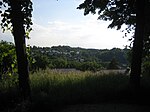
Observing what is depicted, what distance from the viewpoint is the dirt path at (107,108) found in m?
12.6

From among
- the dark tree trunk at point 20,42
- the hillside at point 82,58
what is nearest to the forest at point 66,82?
the dark tree trunk at point 20,42

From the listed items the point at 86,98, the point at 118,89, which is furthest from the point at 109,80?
the point at 86,98

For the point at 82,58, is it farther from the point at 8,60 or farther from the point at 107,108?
the point at 107,108

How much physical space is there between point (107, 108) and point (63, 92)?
2.82 m

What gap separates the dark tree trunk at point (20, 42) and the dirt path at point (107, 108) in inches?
70.9

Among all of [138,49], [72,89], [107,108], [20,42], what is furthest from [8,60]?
[107,108]

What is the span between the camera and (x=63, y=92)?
15.1 m

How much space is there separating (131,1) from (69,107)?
7221 millimetres

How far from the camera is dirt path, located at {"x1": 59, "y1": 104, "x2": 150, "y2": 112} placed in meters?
12.6

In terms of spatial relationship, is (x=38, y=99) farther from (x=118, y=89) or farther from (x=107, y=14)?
(x=107, y=14)

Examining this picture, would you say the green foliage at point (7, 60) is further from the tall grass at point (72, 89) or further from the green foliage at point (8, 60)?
the tall grass at point (72, 89)

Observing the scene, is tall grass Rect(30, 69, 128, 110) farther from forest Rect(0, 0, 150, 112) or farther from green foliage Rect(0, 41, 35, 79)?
green foliage Rect(0, 41, 35, 79)

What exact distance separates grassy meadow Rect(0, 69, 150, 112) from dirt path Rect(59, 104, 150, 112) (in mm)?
660

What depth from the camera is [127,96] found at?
49.1 feet
